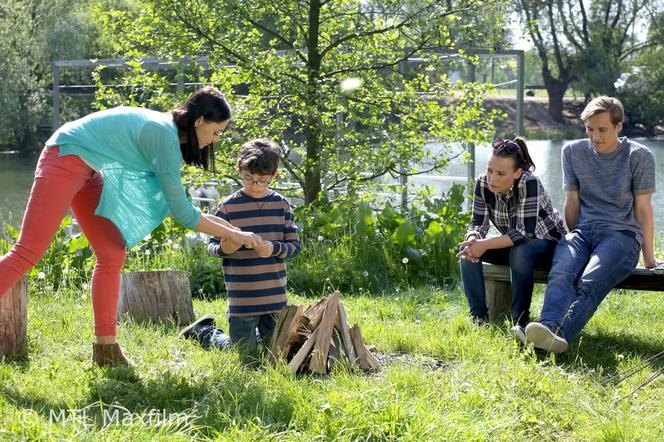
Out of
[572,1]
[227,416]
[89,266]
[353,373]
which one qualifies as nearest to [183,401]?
[227,416]

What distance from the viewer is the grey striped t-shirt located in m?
5.10

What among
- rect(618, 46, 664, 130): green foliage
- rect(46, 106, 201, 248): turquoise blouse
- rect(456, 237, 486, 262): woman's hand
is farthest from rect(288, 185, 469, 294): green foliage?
rect(618, 46, 664, 130): green foliage

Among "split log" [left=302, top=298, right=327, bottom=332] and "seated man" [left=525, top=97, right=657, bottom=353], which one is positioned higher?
"seated man" [left=525, top=97, right=657, bottom=353]

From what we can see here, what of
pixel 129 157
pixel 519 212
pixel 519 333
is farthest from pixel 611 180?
pixel 129 157

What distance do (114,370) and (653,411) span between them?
7.53 ft

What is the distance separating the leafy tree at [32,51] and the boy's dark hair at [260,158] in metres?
27.9

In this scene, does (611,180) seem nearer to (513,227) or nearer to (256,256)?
(513,227)

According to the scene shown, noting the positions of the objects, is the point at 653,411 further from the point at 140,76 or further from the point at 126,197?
the point at 140,76

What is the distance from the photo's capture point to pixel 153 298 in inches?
219

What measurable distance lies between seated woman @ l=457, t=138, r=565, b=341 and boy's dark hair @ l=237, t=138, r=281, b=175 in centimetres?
124

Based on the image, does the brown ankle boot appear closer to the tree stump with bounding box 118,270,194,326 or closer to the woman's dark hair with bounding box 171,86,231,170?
the woman's dark hair with bounding box 171,86,231,170

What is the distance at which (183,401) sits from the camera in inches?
147

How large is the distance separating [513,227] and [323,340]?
1.50 meters

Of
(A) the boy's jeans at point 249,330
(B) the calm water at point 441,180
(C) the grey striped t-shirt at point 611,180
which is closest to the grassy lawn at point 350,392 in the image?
(A) the boy's jeans at point 249,330
